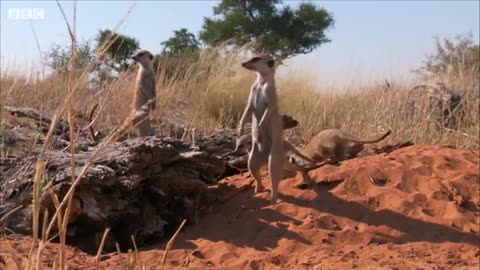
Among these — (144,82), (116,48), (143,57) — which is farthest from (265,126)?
(116,48)

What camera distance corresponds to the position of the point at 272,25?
17.6m

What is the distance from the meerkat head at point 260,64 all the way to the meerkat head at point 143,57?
2.70 metres

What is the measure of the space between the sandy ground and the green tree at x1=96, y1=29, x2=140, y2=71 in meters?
1.41

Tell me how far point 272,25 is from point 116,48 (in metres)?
7.96

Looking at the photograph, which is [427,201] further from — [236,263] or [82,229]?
[82,229]

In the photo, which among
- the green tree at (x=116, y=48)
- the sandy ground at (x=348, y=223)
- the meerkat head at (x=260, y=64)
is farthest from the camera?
the meerkat head at (x=260, y=64)

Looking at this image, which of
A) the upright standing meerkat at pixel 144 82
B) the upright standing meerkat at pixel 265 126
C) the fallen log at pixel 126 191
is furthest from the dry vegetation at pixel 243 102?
the fallen log at pixel 126 191

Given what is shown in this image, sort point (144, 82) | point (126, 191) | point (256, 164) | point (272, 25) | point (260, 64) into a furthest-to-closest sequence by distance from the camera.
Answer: point (272, 25)
point (144, 82)
point (260, 64)
point (256, 164)
point (126, 191)

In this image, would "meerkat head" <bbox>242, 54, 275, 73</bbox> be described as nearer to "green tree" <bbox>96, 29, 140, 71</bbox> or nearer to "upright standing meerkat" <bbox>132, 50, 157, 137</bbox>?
"green tree" <bbox>96, 29, 140, 71</bbox>

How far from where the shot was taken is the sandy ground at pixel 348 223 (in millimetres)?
4094

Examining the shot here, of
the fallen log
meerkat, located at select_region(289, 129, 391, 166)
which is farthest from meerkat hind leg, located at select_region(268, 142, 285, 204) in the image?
meerkat, located at select_region(289, 129, 391, 166)

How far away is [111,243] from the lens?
454 centimetres

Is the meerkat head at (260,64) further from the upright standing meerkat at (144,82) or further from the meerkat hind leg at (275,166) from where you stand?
the upright standing meerkat at (144,82)

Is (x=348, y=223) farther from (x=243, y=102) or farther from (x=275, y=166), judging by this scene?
(x=243, y=102)
